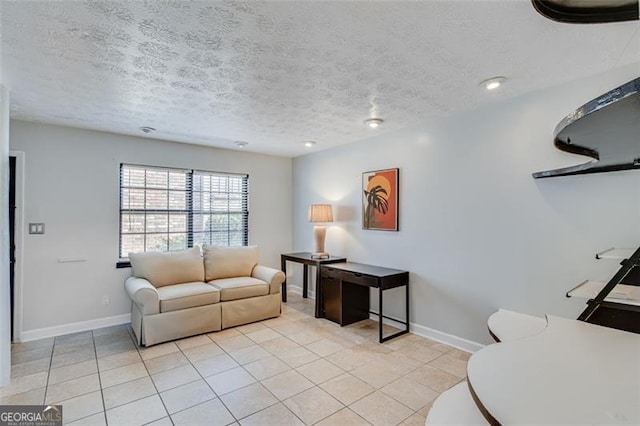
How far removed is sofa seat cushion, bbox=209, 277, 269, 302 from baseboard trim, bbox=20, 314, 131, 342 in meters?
1.27

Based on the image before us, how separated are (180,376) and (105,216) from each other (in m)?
2.46

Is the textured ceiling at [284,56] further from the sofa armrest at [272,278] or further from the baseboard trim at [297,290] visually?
the baseboard trim at [297,290]

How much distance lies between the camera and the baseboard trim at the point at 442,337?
319 cm

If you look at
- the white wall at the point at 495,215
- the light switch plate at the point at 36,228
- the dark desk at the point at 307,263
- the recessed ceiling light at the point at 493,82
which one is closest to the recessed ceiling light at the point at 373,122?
the white wall at the point at 495,215

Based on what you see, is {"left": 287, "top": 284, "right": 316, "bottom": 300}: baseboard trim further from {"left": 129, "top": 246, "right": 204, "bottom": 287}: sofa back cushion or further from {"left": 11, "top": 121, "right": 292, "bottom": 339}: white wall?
{"left": 11, "top": 121, "right": 292, "bottom": 339}: white wall

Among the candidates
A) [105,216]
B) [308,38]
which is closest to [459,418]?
[308,38]

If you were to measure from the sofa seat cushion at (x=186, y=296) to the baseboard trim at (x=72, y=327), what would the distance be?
2.89ft

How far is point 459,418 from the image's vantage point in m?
1.19

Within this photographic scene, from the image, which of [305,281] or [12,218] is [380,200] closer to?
[305,281]

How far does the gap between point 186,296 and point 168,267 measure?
594mm

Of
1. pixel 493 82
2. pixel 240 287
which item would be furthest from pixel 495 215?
pixel 240 287

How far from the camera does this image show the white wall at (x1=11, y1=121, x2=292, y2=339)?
11.9ft

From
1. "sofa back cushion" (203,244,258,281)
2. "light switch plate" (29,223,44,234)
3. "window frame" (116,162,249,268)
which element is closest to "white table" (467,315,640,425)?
"sofa back cushion" (203,244,258,281)

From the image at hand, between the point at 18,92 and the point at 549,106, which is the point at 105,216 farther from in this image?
the point at 549,106
